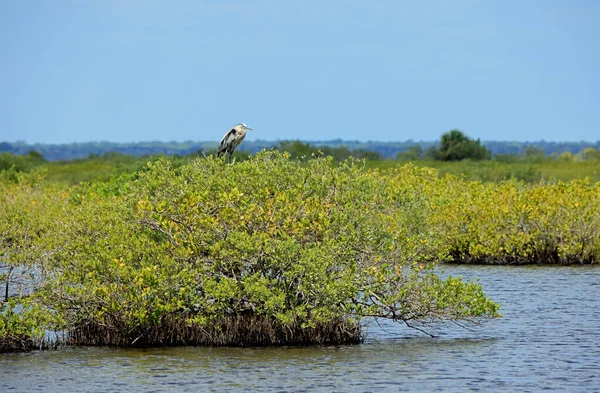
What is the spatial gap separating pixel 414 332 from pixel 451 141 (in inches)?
2193

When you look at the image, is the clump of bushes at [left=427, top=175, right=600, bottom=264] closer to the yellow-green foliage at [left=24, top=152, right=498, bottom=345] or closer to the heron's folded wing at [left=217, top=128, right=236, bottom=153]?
the heron's folded wing at [left=217, top=128, right=236, bottom=153]

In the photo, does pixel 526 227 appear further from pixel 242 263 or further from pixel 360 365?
pixel 360 365

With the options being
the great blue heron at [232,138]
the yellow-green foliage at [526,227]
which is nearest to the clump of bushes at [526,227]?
the yellow-green foliage at [526,227]

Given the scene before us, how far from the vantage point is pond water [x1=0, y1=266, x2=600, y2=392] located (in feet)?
47.0

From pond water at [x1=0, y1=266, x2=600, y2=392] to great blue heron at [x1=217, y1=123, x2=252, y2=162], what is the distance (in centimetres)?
360

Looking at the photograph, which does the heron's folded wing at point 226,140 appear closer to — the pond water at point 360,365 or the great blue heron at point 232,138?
the great blue heron at point 232,138

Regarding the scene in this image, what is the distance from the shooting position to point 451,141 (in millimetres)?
73062

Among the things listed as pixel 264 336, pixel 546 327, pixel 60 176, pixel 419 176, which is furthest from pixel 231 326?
pixel 60 176

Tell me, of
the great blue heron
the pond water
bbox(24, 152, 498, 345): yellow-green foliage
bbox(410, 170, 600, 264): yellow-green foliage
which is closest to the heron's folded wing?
the great blue heron

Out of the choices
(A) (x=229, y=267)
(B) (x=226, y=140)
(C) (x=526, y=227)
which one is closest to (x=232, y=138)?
(B) (x=226, y=140)

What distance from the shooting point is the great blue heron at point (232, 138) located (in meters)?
18.6

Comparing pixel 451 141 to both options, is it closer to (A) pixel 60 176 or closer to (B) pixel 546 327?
(A) pixel 60 176

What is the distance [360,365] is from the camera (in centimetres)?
1532

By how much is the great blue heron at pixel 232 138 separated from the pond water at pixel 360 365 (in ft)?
11.8
